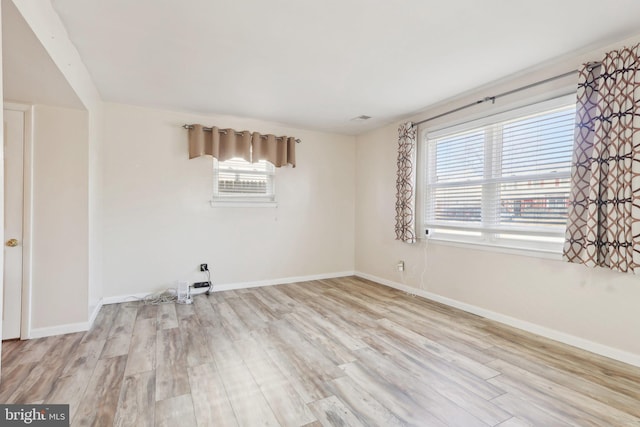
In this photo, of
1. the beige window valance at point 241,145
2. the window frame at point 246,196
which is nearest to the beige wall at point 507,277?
the beige window valance at point 241,145

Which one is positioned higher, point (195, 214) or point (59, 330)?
point (195, 214)

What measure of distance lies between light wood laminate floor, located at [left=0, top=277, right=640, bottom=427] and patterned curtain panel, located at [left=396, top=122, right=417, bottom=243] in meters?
1.17

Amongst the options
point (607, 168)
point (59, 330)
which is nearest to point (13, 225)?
point (59, 330)

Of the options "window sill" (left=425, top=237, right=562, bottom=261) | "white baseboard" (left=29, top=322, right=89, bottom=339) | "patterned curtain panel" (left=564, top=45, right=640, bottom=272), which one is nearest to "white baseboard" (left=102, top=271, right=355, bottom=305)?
"white baseboard" (left=29, top=322, right=89, bottom=339)

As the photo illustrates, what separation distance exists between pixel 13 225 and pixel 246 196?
2461mm

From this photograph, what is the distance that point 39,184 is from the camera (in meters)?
2.78

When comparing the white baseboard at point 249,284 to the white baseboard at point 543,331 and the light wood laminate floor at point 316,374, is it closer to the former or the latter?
the light wood laminate floor at point 316,374

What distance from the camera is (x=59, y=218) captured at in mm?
2857

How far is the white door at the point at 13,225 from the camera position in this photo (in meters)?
2.67

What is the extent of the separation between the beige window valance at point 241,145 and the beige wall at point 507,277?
4.68ft

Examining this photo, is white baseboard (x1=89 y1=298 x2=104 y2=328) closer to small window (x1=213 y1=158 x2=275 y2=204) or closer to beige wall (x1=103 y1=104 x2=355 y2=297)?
beige wall (x1=103 y1=104 x2=355 y2=297)

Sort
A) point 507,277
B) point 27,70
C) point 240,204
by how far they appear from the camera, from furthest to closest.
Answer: point 240,204
point 507,277
point 27,70

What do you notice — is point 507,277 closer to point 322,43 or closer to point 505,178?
point 505,178

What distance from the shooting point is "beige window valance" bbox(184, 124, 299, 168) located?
4.06 meters
